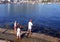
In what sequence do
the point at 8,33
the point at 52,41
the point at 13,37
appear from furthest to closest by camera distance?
1. the point at 8,33
2. the point at 13,37
3. the point at 52,41

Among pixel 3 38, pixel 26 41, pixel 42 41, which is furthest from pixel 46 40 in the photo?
pixel 3 38

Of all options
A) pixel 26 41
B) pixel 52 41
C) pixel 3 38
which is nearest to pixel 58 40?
pixel 52 41

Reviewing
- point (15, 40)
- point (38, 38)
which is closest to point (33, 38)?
point (38, 38)

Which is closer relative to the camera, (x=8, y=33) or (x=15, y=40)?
(x=15, y=40)

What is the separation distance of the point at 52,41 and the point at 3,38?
820cm

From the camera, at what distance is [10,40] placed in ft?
90.2

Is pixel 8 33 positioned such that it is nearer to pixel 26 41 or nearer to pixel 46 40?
pixel 26 41

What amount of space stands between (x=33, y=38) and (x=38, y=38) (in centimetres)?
82

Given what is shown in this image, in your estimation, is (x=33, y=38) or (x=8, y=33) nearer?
(x=33, y=38)

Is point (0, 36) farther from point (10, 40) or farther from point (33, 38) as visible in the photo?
point (33, 38)

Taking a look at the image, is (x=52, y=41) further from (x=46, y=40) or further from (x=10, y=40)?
(x=10, y=40)

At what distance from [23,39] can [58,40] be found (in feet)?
18.1

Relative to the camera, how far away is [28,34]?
29.6 m

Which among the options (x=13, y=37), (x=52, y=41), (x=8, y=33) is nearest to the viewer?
(x=52, y=41)
